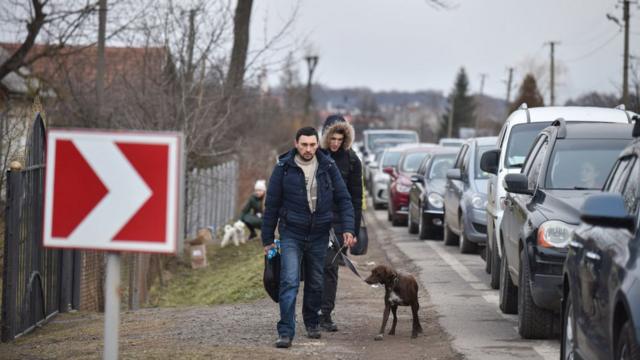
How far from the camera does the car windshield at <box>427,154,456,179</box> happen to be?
75.3 ft

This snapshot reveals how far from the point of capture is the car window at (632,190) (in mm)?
6695

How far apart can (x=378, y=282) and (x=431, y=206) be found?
1161cm

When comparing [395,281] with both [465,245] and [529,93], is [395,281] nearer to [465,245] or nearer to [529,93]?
[465,245]

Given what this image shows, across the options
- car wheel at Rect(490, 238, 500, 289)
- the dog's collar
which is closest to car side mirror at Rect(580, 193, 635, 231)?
the dog's collar

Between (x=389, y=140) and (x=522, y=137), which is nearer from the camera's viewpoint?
(x=522, y=137)

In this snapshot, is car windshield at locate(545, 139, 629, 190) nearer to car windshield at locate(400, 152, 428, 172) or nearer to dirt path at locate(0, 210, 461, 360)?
dirt path at locate(0, 210, 461, 360)

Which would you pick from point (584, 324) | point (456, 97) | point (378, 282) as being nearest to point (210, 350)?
point (378, 282)

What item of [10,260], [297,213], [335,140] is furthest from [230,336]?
[10,260]

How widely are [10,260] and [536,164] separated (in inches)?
193

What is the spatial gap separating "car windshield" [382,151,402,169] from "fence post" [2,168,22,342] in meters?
22.8

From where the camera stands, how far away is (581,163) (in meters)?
10.9

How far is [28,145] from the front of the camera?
1262 cm

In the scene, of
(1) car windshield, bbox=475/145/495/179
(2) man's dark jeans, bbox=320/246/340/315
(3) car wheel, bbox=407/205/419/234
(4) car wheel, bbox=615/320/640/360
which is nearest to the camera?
(4) car wheel, bbox=615/320/640/360

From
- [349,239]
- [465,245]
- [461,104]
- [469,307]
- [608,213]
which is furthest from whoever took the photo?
[461,104]
